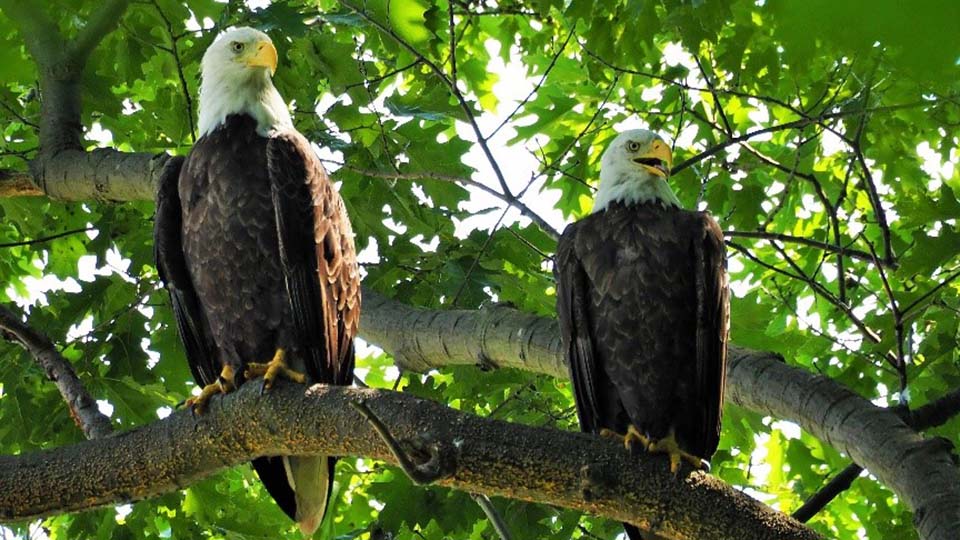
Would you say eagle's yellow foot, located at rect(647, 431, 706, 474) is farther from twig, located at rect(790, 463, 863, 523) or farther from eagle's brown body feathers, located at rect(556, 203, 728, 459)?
twig, located at rect(790, 463, 863, 523)

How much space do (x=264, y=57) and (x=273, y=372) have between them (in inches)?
62.3

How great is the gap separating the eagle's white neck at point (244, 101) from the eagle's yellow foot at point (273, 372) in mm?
924

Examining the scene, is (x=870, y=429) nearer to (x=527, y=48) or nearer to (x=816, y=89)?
(x=816, y=89)

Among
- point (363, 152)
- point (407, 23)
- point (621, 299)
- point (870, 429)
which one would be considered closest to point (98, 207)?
point (363, 152)

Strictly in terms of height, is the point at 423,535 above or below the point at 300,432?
above

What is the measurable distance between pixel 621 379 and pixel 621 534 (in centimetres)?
93

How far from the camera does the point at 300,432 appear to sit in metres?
2.89

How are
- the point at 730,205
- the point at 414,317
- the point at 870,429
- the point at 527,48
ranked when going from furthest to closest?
the point at 527,48 < the point at 730,205 < the point at 414,317 < the point at 870,429

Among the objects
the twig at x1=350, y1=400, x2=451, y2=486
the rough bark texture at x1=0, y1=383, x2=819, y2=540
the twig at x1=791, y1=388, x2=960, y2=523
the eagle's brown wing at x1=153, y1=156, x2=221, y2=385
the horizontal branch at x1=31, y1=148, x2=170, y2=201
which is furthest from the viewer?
the horizontal branch at x1=31, y1=148, x2=170, y2=201

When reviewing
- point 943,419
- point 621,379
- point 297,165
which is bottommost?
point 943,419

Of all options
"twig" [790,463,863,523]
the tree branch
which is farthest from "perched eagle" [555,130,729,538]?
the tree branch

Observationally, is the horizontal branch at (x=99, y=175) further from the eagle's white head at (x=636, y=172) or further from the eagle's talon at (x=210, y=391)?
the eagle's white head at (x=636, y=172)

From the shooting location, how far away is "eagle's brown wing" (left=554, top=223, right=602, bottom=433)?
406 centimetres

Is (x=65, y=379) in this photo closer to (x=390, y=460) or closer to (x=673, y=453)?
(x=390, y=460)
